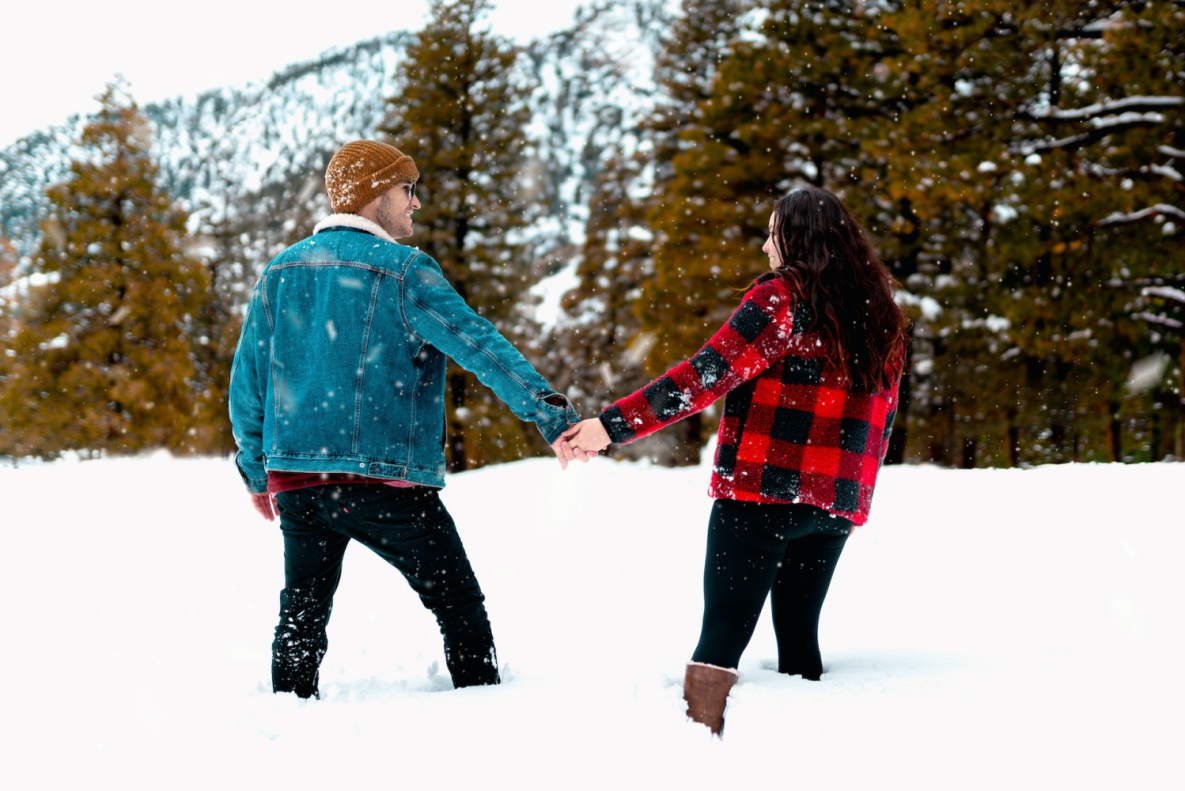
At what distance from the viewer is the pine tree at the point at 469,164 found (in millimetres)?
19891

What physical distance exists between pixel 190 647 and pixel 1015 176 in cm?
1199

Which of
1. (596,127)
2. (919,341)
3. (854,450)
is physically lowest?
(854,450)

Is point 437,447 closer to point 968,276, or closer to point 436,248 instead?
point 968,276

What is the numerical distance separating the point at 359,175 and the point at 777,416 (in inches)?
73.1

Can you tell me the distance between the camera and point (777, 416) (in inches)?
114


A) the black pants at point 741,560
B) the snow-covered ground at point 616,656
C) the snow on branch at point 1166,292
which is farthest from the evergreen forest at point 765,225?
the black pants at point 741,560

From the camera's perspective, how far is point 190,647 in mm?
4578

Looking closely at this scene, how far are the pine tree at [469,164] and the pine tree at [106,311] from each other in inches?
303

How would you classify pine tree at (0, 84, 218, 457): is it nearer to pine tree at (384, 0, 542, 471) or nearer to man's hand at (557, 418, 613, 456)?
pine tree at (384, 0, 542, 471)

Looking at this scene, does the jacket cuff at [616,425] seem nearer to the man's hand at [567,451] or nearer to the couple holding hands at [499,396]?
the couple holding hands at [499,396]

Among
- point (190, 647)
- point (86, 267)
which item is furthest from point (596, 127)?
point (190, 647)

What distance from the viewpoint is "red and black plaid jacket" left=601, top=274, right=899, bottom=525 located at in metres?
2.84

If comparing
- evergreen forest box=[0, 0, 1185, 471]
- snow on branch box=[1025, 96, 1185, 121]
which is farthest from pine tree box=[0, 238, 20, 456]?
snow on branch box=[1025, 96, 1185, 121]

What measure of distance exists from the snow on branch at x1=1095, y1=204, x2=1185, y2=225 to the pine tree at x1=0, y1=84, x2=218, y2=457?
21544mm
